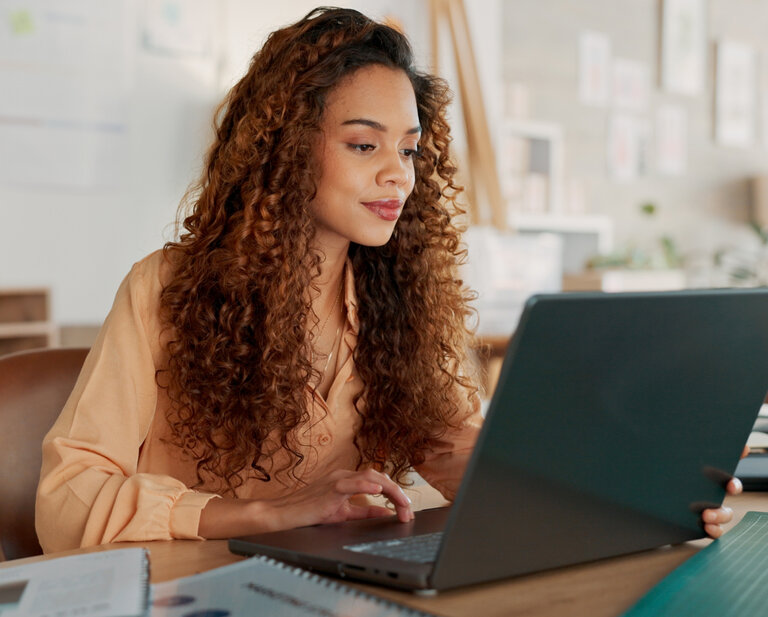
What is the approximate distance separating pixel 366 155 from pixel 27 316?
2.42 m

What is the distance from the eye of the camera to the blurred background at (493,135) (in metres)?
3.64

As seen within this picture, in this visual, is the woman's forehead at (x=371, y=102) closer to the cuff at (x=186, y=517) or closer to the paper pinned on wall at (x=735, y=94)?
the cuff at (x=186, y=517)

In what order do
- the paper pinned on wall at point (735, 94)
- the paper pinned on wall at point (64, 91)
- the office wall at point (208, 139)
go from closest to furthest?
the paper pinned on wall at point (64, 91), the office wall at point (208, 139), the paper pinned on wall at point (735, 94)

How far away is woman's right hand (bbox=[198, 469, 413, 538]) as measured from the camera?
98cm

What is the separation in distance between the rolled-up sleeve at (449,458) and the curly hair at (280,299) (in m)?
0.01

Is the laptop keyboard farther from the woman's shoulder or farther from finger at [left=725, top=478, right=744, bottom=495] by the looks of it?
the woman's shoulder

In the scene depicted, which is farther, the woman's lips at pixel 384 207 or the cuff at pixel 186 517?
the woman's lips at pixel 384 207

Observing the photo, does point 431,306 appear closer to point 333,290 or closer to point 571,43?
point 333,290

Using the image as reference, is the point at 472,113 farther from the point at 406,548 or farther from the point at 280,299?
the point at 406,548

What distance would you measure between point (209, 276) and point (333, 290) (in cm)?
21

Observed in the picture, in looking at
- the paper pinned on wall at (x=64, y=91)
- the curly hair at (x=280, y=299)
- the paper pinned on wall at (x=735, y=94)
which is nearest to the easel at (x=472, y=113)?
the paper pinned on wall at (x=64, y=91)

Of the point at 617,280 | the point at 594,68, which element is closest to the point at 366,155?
the point at 617,280

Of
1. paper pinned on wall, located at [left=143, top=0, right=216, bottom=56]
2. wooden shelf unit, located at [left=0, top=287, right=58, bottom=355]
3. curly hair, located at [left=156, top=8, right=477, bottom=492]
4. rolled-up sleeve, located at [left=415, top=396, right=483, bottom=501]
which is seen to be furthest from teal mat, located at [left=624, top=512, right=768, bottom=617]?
paper pinned on wall, located at [left=143, top=0, right=216, bottom=56]

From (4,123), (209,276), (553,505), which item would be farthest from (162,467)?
(4,123)
